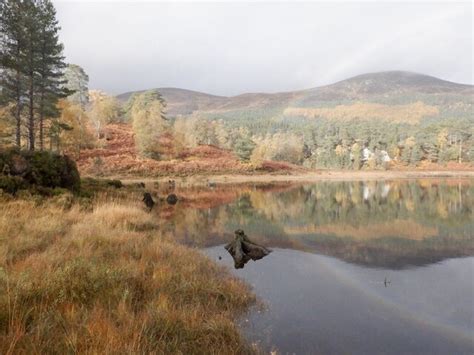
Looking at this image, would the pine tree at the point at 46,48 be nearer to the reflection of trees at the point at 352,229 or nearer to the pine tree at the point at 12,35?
the pine tree at the point at 12,35

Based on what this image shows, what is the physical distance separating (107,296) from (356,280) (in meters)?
6.47

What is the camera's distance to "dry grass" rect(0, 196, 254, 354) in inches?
158

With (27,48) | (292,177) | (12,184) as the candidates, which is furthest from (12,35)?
(292,177)

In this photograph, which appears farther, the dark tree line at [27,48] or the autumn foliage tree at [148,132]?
the autumn foliage tree at [148,132]

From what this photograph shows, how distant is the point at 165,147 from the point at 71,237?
6172 centimetres

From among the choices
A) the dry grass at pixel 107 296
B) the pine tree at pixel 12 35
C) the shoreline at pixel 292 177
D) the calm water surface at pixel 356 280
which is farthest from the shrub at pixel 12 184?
the shoreline at pixel 292 177

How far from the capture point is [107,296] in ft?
18.6

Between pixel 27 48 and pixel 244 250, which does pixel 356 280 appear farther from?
pixel 27 48

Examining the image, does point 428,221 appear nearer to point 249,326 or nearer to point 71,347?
point 249,326

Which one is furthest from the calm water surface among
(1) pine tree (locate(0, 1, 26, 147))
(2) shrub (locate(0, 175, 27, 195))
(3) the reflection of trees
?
(1) pine tree (locate(0, 1, 26, 147))

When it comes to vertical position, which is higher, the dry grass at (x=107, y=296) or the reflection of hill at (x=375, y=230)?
the dry grass at (x=107, y=296)

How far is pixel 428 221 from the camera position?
19375mm

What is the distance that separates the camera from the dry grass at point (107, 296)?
4.02m

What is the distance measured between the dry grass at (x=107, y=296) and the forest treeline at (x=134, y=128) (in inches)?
858
